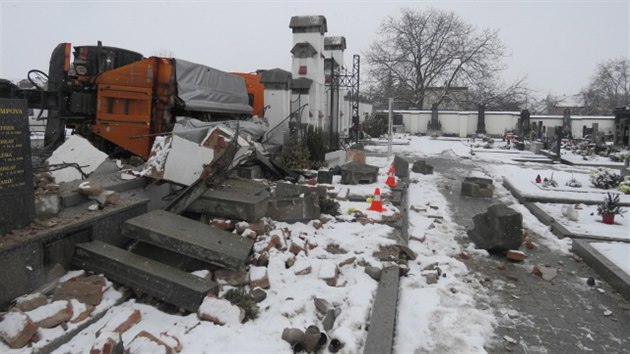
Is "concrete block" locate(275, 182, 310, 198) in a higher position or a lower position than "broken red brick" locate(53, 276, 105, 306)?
higher

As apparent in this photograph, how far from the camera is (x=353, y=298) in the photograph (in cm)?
401

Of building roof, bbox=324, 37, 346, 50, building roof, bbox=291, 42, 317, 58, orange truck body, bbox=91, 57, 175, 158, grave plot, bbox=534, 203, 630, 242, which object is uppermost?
building roof, bbox=324, 37, 346, 50

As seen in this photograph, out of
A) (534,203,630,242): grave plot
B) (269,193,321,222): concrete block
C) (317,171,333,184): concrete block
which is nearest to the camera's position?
(269,193,321,222): concrete block

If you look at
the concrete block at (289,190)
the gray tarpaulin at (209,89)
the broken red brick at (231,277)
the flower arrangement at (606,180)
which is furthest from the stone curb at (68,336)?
the flower arrangement at (606,180)

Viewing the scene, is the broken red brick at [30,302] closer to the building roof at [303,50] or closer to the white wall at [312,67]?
the white wall at [312,67]

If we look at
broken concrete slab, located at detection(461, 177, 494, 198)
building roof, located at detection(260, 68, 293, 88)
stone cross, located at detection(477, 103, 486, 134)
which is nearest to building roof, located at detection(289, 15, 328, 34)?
building roof, located at detection(260, 68, 293, 88)

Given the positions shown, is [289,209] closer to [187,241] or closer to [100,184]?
[187,241]

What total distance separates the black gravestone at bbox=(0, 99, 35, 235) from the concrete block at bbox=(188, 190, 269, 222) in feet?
6.84

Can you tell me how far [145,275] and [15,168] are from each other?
1423mm

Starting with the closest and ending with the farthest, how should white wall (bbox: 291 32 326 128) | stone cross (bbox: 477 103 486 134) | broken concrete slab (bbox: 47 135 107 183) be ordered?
broken concrete slab (bbox: 47 135 107 183) → white wall (bbox: 291 32 326 128) → stone cross (bbox: 477 103 486 134)

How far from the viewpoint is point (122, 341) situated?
10.2ft

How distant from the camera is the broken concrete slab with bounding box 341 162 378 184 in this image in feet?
30.7

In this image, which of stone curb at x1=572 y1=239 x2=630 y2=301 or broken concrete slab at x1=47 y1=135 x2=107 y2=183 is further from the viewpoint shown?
broken concrete slab at x1=47 y1=135 x2=107 y2=183

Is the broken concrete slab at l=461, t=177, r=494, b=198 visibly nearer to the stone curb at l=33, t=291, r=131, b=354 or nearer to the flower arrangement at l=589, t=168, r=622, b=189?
the flower arrangement at l=589, t=168, r=622, b=189
